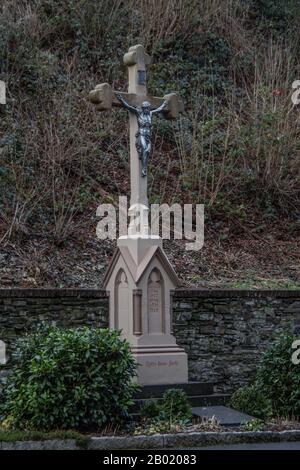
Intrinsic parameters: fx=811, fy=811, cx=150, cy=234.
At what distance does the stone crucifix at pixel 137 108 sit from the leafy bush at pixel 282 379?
7.52ft

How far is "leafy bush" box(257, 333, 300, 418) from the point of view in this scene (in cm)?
871

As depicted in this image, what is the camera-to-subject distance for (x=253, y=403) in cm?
881

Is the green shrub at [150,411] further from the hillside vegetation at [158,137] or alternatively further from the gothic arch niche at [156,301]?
the hillside vegetation at [158,137]

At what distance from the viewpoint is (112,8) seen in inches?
738

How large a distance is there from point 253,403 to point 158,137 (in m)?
8.94

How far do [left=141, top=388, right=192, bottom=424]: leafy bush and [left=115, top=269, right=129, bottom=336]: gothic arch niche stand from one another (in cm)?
114

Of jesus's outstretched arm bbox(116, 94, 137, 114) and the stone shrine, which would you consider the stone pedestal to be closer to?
the stone shrine

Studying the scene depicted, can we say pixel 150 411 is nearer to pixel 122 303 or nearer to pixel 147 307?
pixel 147 307

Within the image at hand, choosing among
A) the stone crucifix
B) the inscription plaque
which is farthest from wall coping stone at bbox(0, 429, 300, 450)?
the stone crucifix

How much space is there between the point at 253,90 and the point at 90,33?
3.90m

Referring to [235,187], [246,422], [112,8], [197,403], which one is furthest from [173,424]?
[112,8]

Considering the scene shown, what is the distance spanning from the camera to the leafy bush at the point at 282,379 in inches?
343

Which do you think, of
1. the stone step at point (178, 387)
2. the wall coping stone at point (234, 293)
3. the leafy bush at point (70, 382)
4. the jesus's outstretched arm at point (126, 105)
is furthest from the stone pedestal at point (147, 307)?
the wall coping stone at point (234, 293)
